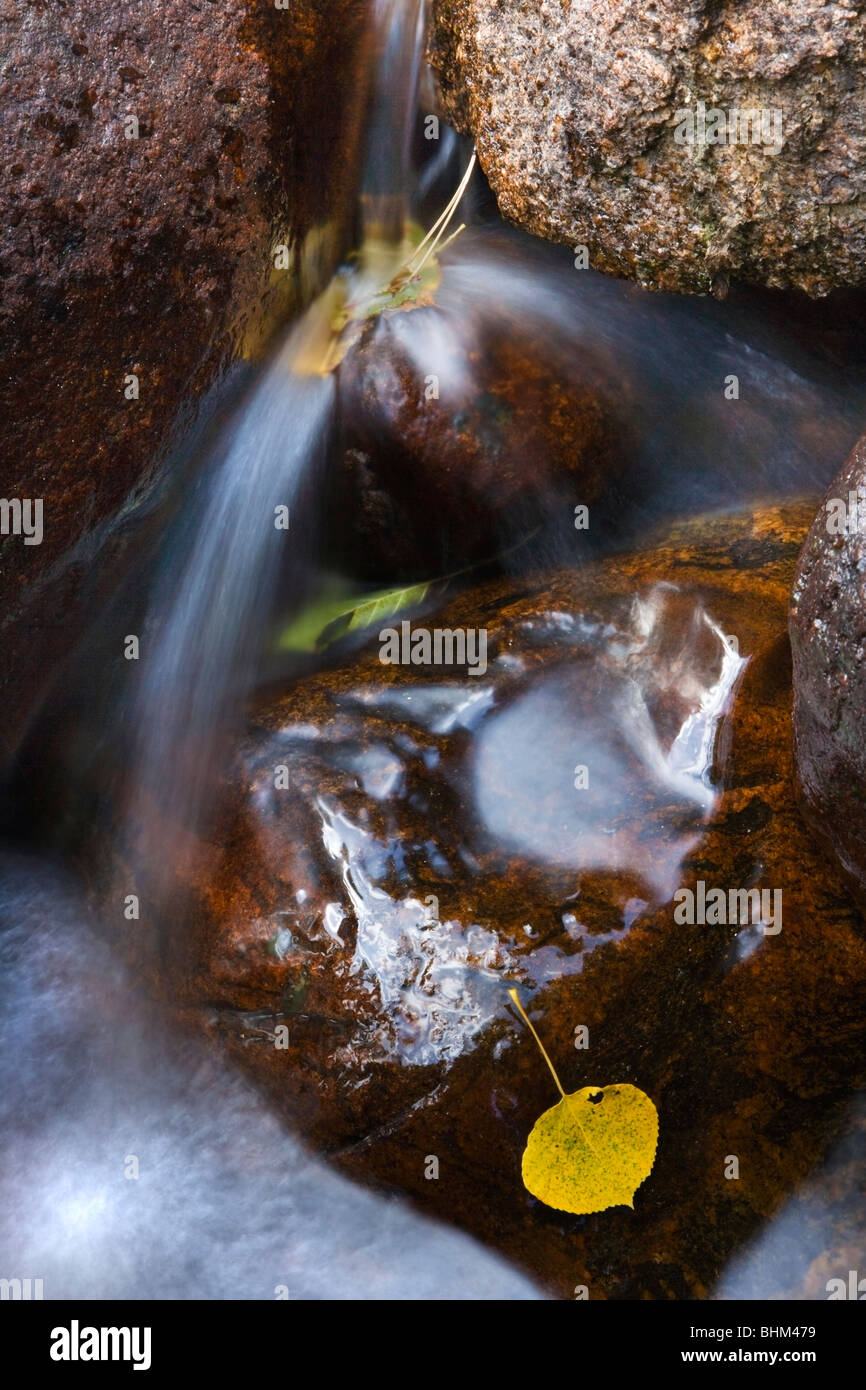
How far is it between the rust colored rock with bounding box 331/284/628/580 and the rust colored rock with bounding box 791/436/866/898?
130cm

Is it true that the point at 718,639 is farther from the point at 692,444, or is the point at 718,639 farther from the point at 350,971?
the point at 350,971

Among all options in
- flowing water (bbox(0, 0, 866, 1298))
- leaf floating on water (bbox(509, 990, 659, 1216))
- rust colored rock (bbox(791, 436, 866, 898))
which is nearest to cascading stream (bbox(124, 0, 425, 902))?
flowing water (bbox(0, 0, 866, 1298))

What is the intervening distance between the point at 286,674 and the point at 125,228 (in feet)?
4.93

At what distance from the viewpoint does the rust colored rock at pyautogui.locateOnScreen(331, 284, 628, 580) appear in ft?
13.1

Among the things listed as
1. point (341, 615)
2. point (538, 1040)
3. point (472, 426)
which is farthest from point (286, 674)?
point (538, 1040)

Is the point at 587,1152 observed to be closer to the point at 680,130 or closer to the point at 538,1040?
the point at 538,1040

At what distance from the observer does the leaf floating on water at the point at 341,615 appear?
13.6 feet

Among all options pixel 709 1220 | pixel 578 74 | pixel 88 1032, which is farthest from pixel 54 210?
pixel 709 1220

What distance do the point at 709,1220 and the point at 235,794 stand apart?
179 cm

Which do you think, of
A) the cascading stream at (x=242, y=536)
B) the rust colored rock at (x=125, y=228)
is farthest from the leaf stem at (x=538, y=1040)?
the rust colored rock at (x=125, y=228)

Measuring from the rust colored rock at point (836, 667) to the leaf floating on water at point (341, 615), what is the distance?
5.27ft

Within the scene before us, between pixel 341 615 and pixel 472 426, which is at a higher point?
pixel 472 426

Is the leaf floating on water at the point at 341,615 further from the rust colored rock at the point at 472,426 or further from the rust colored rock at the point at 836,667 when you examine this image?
the rust colored rock at the point at 836,667

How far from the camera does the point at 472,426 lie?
13.1ft
